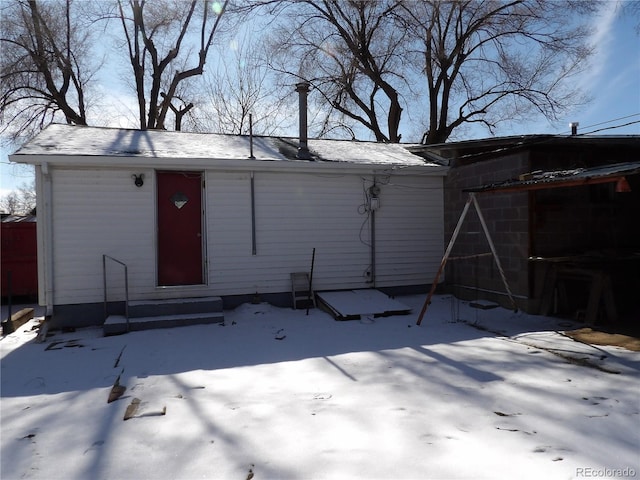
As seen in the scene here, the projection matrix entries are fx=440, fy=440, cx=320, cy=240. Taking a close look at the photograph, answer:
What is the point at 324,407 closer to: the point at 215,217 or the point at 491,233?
the point at 215,217

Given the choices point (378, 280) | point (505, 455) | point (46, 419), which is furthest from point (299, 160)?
point (505, 455)

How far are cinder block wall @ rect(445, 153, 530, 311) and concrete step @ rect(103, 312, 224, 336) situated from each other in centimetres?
392

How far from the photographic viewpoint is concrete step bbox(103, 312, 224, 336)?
648cm

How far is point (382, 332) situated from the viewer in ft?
20.9

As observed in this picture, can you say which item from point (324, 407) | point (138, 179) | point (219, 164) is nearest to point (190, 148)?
point (219, 164)

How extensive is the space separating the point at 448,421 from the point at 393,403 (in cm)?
51

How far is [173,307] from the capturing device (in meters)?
7.03

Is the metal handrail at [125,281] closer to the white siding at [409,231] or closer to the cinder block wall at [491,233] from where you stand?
the white siding at [409,231]

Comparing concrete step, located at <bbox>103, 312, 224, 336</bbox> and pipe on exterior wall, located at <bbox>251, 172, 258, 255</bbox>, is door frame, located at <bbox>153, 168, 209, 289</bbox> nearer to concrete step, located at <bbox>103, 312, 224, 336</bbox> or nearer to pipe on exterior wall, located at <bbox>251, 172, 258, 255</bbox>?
concrete step, located at <bbox>103, 312, 224, 336</bbox>

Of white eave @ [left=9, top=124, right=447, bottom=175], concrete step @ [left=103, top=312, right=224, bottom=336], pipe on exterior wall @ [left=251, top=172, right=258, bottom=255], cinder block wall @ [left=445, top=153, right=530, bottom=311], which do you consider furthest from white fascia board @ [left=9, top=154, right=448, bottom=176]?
concrete step @ [left=103, top=312, right=224, bottom=336]

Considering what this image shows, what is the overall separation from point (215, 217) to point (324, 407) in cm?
484

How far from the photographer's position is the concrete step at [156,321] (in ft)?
21.3

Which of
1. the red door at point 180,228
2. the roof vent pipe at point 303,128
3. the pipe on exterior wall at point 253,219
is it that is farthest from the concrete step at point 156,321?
the roof vent pipe at point 303,128

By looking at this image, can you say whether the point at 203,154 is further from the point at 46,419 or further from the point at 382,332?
the point at 46,419
